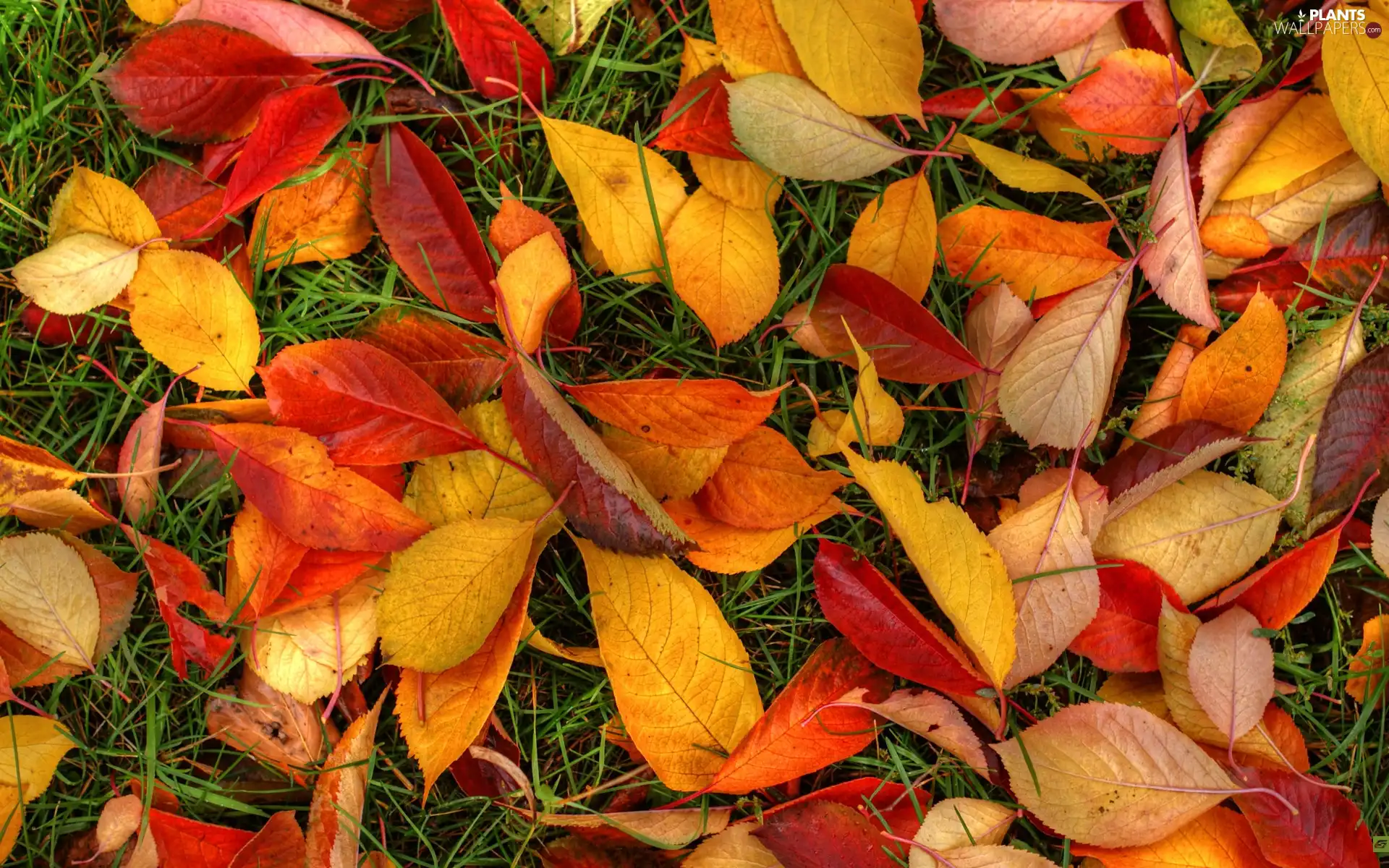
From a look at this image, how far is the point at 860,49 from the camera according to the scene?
1.31 m

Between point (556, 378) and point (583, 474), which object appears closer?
point (583, 474)

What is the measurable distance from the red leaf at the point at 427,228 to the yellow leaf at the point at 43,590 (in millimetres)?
625

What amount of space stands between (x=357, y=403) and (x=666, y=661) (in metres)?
0.53

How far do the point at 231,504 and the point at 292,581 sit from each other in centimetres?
18

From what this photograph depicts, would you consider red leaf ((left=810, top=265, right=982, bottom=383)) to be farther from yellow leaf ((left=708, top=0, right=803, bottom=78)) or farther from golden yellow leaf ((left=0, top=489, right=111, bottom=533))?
golden yellow leaf ((left=0, top=489, right=111, bottom=533))

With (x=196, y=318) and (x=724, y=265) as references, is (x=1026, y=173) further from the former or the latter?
(x=196, y=318)

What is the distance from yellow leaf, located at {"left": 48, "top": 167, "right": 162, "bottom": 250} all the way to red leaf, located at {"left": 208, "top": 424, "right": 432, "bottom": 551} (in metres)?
0.37

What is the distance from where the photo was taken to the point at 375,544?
1.29 metres

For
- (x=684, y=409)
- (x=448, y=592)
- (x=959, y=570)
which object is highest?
(x=684, y=409)

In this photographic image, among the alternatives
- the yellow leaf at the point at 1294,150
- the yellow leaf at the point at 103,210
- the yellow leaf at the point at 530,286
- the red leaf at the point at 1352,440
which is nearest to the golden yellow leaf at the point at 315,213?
the yellow leaf at the point at 103,210

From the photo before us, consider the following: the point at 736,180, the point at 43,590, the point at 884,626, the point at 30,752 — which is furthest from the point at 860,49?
the point at 30,752

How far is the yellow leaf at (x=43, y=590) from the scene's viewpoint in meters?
1.34

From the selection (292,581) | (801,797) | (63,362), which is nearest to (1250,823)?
(801,797)

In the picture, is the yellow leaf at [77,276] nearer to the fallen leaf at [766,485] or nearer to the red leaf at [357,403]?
the red leaf at [357,403]
